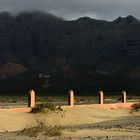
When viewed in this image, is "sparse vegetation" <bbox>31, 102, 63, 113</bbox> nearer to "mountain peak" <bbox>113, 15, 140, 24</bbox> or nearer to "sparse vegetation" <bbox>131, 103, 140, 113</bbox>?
"sparse vegetation" <bbox>131, 103, 140, 113</bbox>

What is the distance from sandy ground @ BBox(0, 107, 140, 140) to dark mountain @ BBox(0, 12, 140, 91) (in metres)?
96.9

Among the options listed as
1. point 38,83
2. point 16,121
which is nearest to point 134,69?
point 38,83

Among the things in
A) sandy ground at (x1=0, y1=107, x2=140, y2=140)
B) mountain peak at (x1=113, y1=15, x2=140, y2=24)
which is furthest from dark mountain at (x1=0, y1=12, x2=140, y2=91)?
sandy ground at (x1=0, y1=107, x2=140, y2=140)

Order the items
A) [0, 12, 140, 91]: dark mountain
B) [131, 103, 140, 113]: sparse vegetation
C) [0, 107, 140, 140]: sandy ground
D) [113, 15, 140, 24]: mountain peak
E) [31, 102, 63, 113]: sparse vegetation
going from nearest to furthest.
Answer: [0, 107, 140, 140]: sandy ground
[31, 102, 63, 113]: sparse vegetation
[131, 103, 140, 113]: sparse vegetation
[0, 12, 140, 91]: dark mountain
[113, 15, 140, 24]: mountain peak

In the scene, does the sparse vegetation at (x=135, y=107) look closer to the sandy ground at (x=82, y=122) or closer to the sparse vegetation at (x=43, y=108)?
the sandy ground at (x=82, y=122)

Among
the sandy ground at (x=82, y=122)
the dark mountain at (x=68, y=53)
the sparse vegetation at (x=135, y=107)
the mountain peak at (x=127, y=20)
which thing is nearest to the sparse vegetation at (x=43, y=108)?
the sandy ground at (x=82, y=122)

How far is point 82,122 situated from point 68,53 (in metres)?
129

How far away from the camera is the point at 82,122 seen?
36.0 metres

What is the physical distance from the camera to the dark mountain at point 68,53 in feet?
491

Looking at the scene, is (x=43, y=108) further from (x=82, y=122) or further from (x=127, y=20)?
(x=127, y=20)

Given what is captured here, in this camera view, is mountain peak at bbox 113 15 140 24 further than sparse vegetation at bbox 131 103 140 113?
Yes

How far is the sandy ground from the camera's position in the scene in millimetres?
23781

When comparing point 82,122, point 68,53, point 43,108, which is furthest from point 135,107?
point 68,53

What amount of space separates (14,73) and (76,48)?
22.7 m
